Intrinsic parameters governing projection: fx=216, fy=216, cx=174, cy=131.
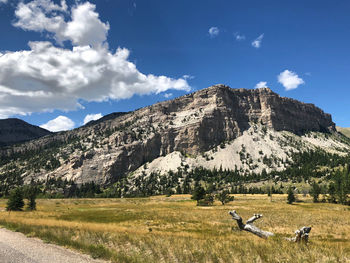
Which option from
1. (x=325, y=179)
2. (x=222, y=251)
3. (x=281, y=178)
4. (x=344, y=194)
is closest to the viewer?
(x=222, y=251)

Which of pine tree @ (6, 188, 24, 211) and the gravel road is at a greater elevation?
the gravel road

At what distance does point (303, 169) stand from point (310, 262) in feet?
696

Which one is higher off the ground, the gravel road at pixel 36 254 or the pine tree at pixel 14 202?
the gravel road at pixel 36 254

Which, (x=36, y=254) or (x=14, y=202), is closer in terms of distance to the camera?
(x=36, y=254)

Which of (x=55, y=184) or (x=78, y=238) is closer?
(x=78, y=238)

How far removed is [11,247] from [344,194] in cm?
10257

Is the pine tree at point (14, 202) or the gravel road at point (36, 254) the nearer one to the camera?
the gravel road at point (36, 254)

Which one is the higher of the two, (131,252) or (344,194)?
(131,252)

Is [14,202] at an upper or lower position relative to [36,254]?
lower

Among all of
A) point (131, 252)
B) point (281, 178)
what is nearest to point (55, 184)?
point (281, 178)

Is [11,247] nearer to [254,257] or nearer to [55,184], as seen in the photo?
[254,257]

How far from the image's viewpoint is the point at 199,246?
46.7 feet

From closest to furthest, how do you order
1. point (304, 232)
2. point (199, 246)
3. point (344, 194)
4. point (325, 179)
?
point (199, 246) < point (304, 232) < point (344, 194) < point (325, 179)

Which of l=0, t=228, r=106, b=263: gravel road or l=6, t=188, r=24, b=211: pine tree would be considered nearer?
l=0, t=228, r=106, b=263: gravel road
